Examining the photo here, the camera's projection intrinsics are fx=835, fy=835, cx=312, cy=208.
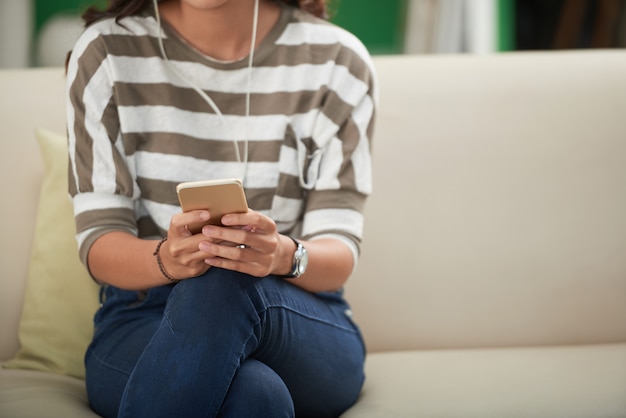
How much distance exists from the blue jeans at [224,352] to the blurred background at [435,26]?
1.55 m

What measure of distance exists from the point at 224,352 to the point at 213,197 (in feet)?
0.58

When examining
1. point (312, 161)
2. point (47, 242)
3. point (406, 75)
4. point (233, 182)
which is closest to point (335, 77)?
point (312, 161)

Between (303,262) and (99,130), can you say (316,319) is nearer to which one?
(303,262)

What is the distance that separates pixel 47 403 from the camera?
110cm

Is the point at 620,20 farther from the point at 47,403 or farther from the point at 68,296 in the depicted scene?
the point at 47,403

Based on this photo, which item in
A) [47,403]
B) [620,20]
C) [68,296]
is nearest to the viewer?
[47,403]

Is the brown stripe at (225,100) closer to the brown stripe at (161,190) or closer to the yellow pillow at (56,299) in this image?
the brown stripe at (161,190)

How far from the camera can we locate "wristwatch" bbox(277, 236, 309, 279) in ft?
3.57

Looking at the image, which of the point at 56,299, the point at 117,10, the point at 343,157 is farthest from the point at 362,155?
the point at 56,299

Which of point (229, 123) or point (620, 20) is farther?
point (620, 20)

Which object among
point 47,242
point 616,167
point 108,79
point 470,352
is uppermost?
point 108,79

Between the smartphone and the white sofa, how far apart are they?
1.77 feet

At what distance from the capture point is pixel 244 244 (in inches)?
39.4

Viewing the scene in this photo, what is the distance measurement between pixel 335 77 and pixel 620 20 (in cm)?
197
